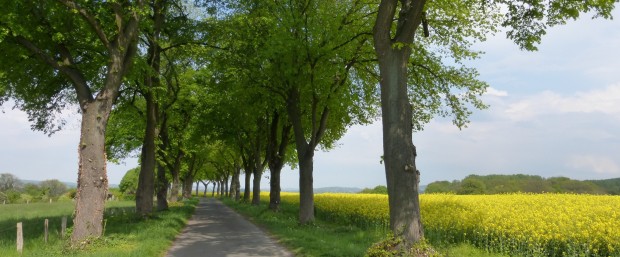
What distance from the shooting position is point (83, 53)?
52.7 feet

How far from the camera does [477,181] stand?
52.8m

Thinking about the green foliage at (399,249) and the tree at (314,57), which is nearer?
the green foliage at (399,249)

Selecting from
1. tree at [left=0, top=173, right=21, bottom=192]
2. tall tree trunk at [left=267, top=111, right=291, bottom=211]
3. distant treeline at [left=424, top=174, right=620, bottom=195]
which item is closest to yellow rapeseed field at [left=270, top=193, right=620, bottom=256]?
tall tree trunk at [left=267, top=111, right=291, bottom=211]

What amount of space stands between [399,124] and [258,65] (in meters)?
11.3

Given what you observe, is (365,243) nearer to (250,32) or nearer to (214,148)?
(250,32)

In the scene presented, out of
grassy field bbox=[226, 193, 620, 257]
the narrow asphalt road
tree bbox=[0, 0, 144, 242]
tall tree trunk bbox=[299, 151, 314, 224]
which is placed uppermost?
tree bbox=[0, 0, 144, 242]

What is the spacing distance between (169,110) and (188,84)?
339 cm

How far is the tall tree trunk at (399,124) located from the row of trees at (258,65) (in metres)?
0.02

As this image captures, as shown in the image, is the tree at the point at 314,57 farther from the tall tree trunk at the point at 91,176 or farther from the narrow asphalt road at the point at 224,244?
the tall tree trunk at the point at 91,176

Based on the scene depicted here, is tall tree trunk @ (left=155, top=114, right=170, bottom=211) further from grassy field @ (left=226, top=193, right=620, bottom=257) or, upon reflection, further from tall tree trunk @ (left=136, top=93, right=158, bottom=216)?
grassy field @ (left=226, top=193, right=620, bottom=257)

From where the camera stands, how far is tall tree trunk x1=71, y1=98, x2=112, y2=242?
42.2ft

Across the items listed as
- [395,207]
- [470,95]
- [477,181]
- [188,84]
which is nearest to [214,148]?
[188,84]

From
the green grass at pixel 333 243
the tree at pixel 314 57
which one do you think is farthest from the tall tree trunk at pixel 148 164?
the green grass at pixel 333 243

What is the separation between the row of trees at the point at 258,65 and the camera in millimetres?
10418
